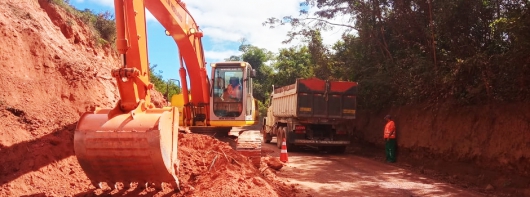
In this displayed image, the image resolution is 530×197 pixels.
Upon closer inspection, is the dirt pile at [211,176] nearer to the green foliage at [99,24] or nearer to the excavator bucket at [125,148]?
the excavator bucket at [125,148]

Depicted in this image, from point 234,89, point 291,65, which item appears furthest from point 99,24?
point 291,65

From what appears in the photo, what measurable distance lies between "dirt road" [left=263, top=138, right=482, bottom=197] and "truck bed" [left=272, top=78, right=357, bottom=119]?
2.25 meters

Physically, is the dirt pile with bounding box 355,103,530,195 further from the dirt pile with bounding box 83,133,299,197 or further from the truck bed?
the dirt pile with bounding box 83,133,299,197

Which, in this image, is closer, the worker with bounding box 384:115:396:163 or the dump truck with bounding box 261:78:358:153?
the worker with bounding box 384:115:396:163

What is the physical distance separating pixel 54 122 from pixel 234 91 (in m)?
4.67

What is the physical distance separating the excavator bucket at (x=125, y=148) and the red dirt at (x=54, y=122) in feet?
2.37

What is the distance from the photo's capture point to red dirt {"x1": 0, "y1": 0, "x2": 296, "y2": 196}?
6609 millimetres

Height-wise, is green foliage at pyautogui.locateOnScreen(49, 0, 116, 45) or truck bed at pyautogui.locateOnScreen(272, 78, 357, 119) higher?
green foliage at pyautogui.locateOnScreen(49, 0, 116, 45)

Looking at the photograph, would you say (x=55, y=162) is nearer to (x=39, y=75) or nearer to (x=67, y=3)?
(x=39, y=75)

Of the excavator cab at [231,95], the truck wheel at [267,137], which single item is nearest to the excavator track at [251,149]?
the excavator cab at [231,95]

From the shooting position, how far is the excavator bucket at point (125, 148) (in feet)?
17.7

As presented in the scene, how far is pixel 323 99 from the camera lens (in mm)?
15383

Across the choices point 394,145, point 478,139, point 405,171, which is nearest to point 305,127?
point 394,145

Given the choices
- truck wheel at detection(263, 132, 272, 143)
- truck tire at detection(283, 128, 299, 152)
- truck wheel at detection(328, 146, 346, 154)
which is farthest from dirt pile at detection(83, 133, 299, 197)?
truck wheel at detection(263, 132, 272, 143)
